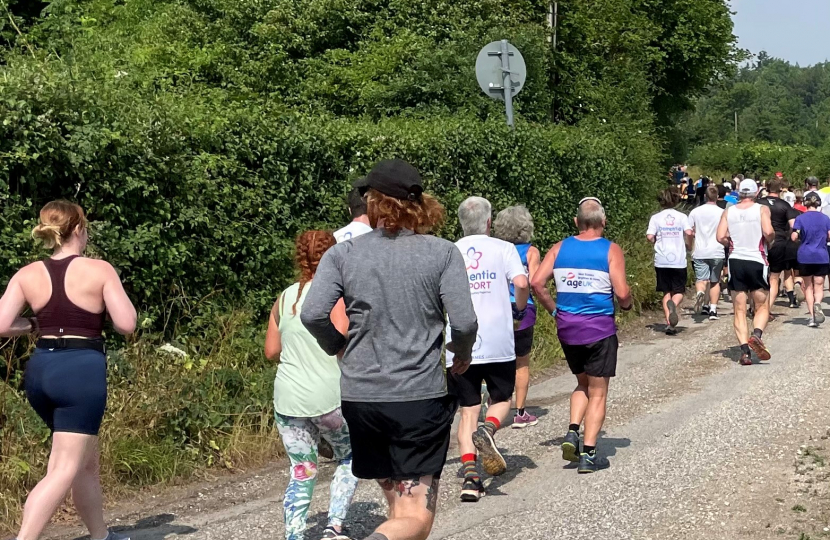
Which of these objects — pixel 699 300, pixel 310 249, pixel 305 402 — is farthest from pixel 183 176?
pixel 699 300

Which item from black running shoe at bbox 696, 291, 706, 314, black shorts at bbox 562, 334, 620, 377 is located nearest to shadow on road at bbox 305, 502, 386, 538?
black shorts at bbox 562, 334, 620, 377

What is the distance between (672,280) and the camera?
15.0m

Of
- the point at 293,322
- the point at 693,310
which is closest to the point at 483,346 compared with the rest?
the point at 293,322

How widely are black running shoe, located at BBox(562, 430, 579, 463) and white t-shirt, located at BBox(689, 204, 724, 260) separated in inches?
338

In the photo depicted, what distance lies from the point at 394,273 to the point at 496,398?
3215mm

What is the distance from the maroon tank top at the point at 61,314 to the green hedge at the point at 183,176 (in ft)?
6.51

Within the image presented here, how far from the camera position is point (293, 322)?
19.7 ft

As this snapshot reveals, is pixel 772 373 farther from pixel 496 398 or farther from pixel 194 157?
pixel 194 157

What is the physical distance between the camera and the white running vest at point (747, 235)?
12.5 m

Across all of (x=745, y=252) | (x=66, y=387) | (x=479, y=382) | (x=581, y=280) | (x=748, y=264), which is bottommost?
(x=479, y=382)

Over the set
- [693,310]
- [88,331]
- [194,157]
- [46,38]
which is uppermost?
[46,38]

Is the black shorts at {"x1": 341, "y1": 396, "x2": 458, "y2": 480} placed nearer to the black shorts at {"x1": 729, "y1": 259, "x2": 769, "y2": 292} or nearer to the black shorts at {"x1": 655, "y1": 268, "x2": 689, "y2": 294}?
the black shorts at {"x1": 729, "y1": 259, "x2": 769, "y2": 292}

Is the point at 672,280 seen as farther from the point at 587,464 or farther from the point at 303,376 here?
the point at 303,376

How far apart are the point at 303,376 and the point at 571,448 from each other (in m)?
2.66
